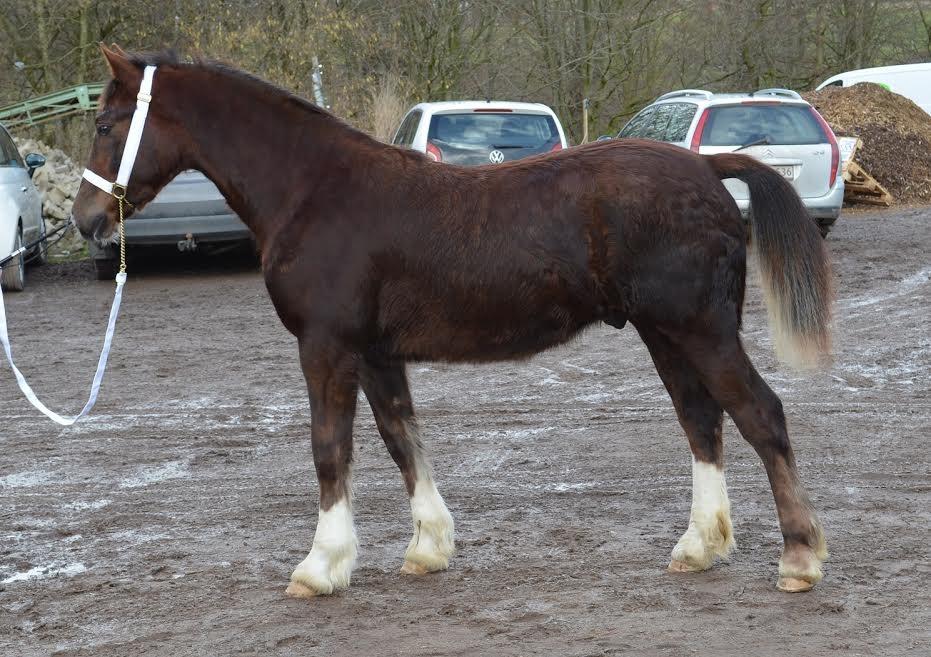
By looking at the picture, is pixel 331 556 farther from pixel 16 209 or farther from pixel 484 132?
pixel 16 209

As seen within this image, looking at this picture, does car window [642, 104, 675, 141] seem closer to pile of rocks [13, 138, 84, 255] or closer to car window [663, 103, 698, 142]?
car window [663, 103, 698, 142]

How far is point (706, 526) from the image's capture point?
4.77 metres

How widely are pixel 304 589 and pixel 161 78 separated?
7.49 ft

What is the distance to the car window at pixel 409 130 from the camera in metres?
14.4

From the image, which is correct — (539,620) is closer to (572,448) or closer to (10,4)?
(572,448)

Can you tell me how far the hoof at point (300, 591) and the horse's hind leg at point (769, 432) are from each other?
1.81 meters

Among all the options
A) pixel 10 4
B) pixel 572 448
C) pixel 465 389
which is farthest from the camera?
pixel 10 4

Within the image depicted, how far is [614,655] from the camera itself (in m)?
3.92

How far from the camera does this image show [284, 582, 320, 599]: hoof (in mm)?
4621

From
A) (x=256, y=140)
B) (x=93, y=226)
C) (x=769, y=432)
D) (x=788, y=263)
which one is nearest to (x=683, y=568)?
(x=769, y=432)

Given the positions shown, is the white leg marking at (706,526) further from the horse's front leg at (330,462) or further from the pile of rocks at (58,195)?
the pile of rocks at (58,195)

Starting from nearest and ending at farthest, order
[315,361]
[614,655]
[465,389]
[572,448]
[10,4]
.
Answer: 1. [614,655]
2. [315,361]
3. [572,448]
4. [465,389]
5. [10,4]

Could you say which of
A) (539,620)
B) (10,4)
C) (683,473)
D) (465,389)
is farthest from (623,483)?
(10,4)

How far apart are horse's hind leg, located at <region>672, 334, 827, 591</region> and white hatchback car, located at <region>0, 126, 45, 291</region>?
9625 mm
